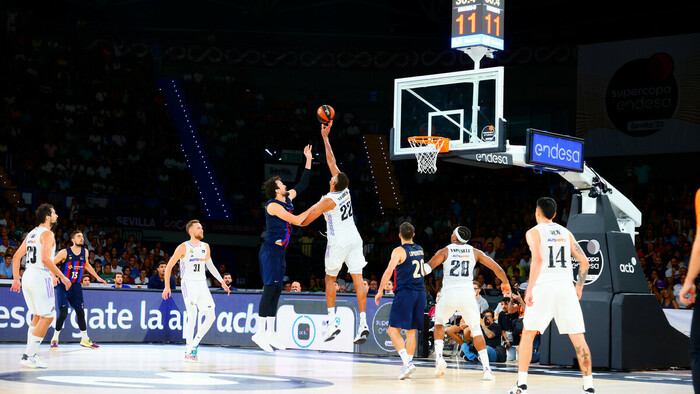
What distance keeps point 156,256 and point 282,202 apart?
14.4 m

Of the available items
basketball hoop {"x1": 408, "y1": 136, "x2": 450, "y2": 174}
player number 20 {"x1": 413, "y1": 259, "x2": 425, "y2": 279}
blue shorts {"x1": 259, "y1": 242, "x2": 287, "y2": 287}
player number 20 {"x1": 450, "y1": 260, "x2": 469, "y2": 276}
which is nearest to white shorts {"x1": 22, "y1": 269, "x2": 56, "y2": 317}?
blue shorts {"x1": 259, "y1": 242, "x2": 287, "y2": 287}

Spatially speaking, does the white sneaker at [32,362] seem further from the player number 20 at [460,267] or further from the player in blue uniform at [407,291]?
the player number 20 at [460,267]

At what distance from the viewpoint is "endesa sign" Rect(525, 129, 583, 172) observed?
1307cm

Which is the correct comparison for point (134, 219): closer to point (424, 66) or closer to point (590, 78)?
point (424, 66)

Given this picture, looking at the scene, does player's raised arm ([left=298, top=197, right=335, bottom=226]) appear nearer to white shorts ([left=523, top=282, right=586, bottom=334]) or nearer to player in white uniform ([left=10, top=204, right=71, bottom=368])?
white shorts ([left=523, top=282, right=586, bottom=334])

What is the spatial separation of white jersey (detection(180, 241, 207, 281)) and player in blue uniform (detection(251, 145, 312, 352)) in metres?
3.30

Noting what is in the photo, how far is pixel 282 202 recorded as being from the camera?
11.2 meters

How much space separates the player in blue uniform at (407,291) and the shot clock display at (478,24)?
3.56m

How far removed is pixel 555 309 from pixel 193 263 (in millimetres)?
6982

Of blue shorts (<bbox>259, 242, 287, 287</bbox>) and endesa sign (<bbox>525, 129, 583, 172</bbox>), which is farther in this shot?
endesa sign (<bbox>525, 129, 583, 172</bbox>)

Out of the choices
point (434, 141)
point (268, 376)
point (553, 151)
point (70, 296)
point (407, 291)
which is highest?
point (434, 141)

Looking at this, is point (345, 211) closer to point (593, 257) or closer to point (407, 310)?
point (407, 310)

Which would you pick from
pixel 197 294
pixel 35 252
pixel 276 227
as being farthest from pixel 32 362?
pixel 276 227

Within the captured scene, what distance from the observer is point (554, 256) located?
9.72 meters
